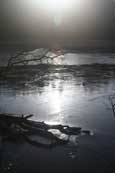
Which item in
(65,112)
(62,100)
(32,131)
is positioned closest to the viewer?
(32,131)

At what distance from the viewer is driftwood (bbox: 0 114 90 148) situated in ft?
39.0

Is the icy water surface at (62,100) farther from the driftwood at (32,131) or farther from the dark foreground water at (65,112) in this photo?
the driftwood at (32,131)

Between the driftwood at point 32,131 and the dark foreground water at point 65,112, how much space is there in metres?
0.42

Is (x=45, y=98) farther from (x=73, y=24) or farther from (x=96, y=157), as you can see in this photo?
(x=73, y=24)

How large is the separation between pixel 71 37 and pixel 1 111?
64.3 metres

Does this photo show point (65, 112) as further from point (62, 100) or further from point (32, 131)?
point (32, 131)

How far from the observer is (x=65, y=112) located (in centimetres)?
1619

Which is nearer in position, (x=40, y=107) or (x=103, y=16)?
(x=40, y=107)

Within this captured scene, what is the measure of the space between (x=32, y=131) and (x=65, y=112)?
4012mm

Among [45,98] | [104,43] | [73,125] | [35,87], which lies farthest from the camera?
[104,43]

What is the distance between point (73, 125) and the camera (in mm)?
13961

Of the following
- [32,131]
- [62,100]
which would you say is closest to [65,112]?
[62,100]

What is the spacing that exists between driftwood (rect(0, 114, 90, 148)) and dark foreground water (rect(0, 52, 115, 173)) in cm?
42

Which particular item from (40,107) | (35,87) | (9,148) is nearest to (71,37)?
(35,87)
